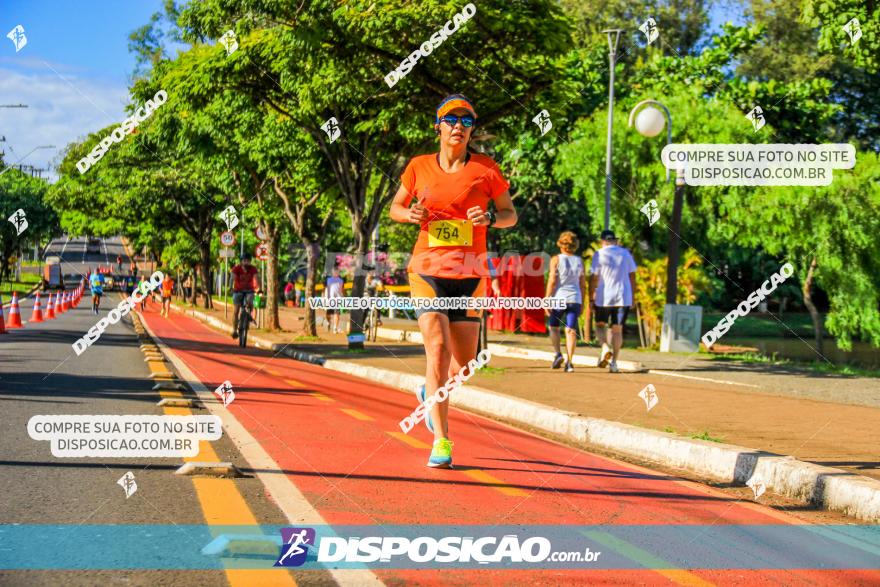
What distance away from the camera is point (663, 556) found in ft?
14.4

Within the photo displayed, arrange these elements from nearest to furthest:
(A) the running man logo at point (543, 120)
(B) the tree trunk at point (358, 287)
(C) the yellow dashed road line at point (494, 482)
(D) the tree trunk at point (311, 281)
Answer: (C) the yellow dashed road line at point (494, 482) → (A) the running man logo at point (543, 120) → (B) the tree trunk at point (358, 287) → (D) the tree trunk at point (311, 281)

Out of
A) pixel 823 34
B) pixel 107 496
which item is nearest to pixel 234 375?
pixel 107 496

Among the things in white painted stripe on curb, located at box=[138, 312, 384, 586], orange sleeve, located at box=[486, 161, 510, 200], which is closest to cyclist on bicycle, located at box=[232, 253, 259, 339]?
white painted stripe on curb, located at box=[138, 312, 384, 586]

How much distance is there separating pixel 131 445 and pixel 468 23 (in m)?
10.7

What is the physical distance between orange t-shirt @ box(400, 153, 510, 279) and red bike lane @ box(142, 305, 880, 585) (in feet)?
4.11

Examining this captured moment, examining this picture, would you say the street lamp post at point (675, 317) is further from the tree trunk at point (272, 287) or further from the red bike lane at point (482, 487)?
the tree trunk at point (272, 287)

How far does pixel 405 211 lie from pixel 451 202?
0.97 feet

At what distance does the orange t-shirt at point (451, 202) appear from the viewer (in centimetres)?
617

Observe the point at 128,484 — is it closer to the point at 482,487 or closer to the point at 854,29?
the point at 482,487

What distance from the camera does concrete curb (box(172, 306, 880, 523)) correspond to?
5873 millimetres

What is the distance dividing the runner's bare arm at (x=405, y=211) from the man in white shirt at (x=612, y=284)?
317 inches

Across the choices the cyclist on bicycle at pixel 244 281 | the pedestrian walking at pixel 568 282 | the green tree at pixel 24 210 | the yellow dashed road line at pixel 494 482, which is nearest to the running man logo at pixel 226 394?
the yellow dashed road line at pixel 494 482

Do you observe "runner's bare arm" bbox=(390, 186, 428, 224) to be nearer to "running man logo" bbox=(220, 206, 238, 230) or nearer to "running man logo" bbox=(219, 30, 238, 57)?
"running man logo" bbox=(219, 30, 238, 57)

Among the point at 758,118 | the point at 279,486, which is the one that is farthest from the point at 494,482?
the point at 758,118
